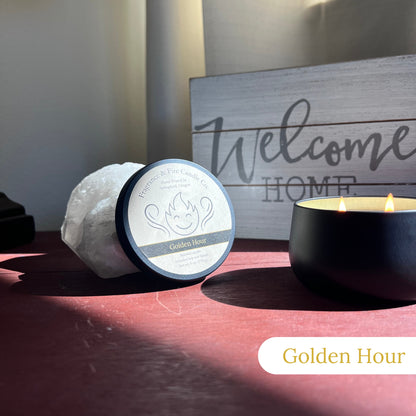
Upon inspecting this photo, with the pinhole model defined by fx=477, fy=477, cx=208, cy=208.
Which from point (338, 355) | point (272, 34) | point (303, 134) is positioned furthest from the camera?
point (272, 34)

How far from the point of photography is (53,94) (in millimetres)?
1147

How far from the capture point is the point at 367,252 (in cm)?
51

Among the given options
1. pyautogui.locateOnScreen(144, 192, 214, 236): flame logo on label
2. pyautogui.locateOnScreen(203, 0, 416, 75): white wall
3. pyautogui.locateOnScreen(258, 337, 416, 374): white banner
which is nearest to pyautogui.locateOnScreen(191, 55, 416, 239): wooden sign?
pyautogui.locateOnScreen(203, 0, 416, 75): white wall

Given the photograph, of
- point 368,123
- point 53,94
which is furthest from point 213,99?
point 53,94

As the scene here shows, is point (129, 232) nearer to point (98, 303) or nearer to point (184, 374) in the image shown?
point (98, 303)

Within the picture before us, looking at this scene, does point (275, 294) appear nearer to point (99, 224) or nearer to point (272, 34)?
point (99, 224)

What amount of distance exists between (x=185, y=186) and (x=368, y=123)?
0.40 m

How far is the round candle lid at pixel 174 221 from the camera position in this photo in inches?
24.4

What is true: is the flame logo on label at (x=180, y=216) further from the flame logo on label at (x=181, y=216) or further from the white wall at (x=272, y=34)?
the white wall at (x=272, y=34)

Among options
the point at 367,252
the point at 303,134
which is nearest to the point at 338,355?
the point at 367,252

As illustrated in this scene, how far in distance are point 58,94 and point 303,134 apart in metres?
0.61

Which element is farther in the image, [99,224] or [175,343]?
[99,224]

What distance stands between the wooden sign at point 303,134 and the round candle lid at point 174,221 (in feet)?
0.85

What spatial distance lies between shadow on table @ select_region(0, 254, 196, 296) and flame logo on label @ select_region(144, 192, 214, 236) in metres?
0.07
